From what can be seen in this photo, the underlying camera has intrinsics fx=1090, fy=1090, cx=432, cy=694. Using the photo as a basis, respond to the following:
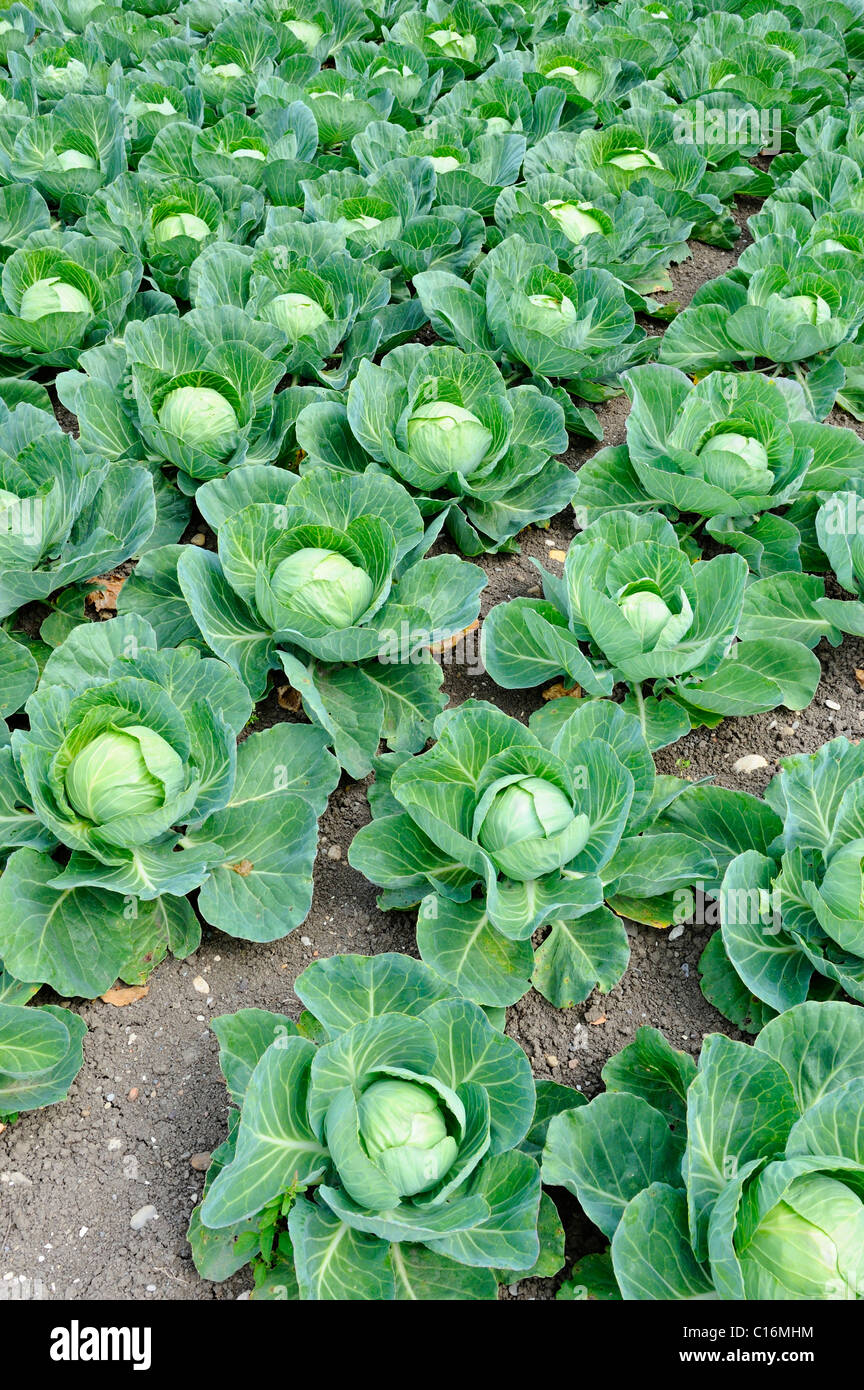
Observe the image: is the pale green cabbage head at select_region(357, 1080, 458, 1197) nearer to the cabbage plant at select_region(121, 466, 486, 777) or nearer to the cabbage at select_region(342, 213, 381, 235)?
the cabbage plant at select_region(121, 466, 486, 777)

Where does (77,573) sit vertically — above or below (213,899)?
above

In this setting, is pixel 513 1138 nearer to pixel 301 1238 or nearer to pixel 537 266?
pixel 301 1238

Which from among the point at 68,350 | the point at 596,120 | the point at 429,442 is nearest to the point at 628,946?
the point at 429,442

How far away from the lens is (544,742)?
3.88 meters

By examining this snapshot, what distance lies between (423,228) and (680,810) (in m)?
3.62

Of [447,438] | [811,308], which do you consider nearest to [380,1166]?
[447,438]

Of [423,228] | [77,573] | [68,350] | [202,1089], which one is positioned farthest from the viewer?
[423,228]

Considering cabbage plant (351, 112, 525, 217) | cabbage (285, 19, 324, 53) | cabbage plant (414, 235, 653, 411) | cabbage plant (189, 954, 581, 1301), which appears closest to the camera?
cabbage plant (189, 954, 581, 1301)

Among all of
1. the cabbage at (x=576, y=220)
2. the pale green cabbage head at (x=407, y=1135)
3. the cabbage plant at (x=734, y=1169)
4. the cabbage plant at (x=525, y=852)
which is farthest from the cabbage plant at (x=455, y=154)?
the pale green cabbage head at (x=407, y=1135)

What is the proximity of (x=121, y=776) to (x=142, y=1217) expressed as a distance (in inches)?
47.0

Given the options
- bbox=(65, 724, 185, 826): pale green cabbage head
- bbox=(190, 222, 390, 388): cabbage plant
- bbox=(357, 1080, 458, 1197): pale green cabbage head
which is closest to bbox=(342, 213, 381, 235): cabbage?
bbox=(190, 222, 390, 388): cabbage plant

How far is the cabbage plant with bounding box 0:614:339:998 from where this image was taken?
3.18m

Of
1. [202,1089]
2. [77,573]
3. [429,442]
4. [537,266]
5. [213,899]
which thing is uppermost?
[537,266]

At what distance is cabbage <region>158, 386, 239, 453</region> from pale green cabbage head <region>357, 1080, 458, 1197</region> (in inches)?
112
